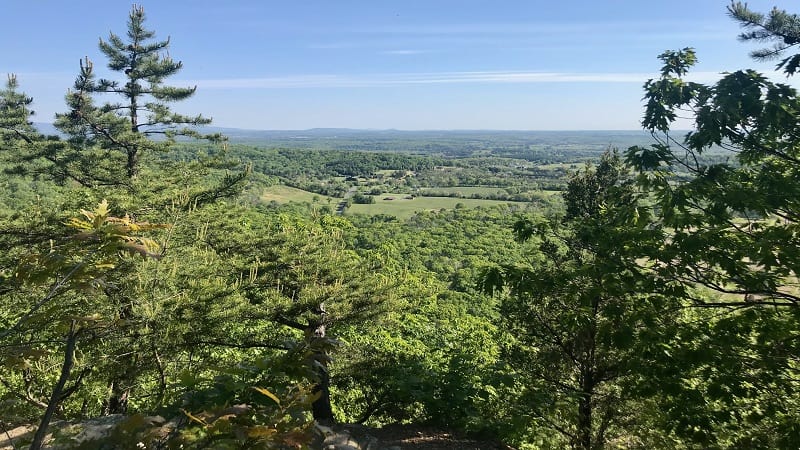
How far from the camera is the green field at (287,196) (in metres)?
89.5

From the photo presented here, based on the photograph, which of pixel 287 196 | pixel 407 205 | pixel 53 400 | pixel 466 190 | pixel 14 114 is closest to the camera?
pixel 53 400

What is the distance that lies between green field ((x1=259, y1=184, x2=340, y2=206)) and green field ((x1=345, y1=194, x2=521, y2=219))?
9859mm

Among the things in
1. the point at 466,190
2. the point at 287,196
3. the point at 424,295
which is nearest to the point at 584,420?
the point at 424,295

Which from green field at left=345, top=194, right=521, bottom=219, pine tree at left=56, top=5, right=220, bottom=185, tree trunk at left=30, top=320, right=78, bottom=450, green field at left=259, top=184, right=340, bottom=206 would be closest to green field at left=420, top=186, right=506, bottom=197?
green field at left=345, top=194, right=521, bottom=219

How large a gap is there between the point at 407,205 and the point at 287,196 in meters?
26.9

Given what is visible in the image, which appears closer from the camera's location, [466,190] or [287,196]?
[287,196]

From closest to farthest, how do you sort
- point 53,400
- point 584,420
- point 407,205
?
point 53,400 → point 584,420 → point 407,205

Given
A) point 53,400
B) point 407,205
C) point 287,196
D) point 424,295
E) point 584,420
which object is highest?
point 53,400

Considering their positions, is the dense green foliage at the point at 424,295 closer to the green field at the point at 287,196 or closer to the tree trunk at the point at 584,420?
the tree trunk at the point at 584,420

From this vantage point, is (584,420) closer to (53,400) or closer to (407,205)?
(53,400)

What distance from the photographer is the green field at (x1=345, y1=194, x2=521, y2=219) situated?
8494 cm

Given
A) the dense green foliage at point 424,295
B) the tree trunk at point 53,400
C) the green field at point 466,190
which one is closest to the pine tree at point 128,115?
the dense green foliage at point 424,295

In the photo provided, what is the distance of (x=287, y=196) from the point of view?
94.9 meters

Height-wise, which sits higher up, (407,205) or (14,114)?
(14,114)
